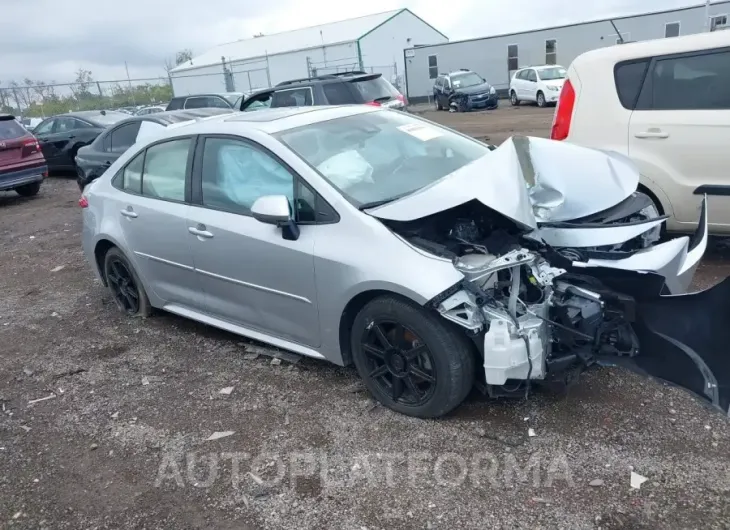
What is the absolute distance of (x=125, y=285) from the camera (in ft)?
17.0

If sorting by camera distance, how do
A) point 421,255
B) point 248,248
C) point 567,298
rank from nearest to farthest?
point 567,298 → point 421,255 → point 248,248

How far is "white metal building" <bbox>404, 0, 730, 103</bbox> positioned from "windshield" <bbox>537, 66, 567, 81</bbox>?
222 centimetres

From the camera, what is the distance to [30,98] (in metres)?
25.1

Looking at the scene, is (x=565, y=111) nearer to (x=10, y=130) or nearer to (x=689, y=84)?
(x=689, y=84)

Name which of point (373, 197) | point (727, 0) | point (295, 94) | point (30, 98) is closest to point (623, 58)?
point (373, 197)

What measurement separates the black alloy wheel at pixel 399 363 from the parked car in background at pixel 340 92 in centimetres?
815

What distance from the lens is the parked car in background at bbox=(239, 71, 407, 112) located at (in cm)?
1107

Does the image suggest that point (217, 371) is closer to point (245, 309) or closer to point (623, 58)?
point (245, 309)

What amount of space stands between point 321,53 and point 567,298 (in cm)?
3696

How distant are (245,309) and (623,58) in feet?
11.9

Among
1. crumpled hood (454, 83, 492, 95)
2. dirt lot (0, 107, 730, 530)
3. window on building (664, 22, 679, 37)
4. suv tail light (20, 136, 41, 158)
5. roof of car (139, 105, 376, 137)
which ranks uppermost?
window on building (664, 22, 679, 37)

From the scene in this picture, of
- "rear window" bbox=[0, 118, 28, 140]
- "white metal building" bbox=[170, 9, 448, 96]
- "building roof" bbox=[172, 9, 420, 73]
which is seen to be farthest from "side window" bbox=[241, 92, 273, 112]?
"building roof" bbox=[172, 9, 420, 73]

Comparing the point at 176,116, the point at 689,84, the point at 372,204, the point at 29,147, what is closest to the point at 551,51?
the point at 176,116

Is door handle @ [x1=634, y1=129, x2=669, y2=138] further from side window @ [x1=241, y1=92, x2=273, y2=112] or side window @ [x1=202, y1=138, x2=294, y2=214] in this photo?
side window @ [x1=241, y1=92, x2=273, y2=112]
